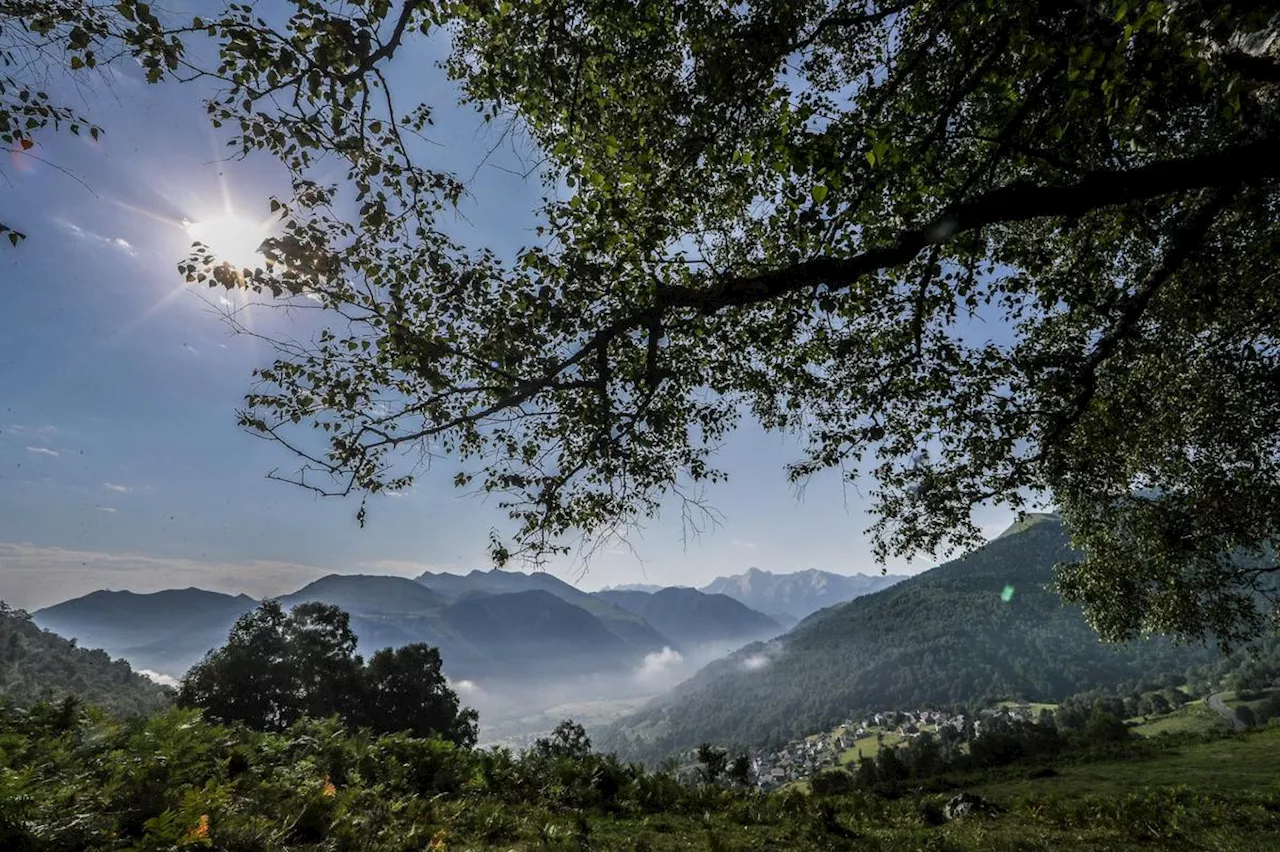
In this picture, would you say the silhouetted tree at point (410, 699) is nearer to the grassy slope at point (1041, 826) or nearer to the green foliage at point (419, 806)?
the green foliage at point (419, 806)

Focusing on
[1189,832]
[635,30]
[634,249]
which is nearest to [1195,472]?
[1189,832]

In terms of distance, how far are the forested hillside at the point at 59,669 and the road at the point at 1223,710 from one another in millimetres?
175651

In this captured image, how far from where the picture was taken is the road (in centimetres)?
9561

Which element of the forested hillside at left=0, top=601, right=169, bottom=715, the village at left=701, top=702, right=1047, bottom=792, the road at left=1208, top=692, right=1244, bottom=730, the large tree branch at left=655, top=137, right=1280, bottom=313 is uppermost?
the large tree branch at left=655, top=137, right=1280, bottom=313

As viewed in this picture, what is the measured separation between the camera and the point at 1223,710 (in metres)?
108

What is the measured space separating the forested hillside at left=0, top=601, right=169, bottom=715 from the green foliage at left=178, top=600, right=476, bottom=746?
69.3m

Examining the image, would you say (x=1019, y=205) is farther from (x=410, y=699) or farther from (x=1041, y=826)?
(x=410, y=699)

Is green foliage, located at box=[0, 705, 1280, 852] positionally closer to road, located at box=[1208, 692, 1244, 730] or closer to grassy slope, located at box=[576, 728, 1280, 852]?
grassy slope, located at box=[576, 728, 1280, 852]

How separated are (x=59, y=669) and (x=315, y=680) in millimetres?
121837

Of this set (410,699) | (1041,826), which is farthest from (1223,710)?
(410,699)

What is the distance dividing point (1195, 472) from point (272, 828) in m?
A: 19.7

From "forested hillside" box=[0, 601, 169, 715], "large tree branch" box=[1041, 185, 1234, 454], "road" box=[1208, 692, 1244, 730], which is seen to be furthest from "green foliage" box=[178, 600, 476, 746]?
"road" box=[1208, 692, 1244, 730]

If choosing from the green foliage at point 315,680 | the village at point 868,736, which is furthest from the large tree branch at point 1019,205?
the village at point 868,736

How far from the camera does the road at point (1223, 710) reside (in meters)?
95.6
